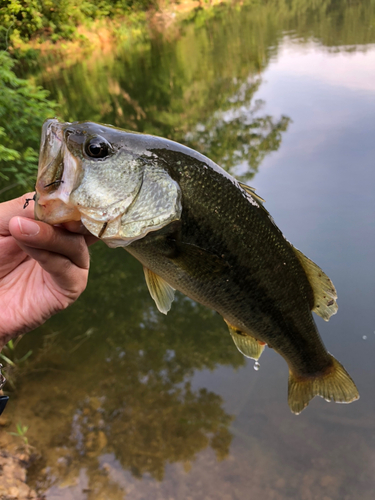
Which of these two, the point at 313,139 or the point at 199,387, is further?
the point at 313,139

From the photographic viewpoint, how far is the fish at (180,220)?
166 cm

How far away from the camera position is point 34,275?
2.31m

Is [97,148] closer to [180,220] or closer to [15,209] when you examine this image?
[180,220]

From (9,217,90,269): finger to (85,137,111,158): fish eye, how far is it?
0.38 m

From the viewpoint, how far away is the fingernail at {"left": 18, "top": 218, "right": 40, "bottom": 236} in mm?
1573

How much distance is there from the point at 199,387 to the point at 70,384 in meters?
1.72

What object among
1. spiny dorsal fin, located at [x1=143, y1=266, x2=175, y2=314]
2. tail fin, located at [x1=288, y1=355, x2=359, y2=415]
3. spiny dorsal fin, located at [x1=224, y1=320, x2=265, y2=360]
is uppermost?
spiny dorsal fin, located at [x1=143, y1=266, x2=175, y2=314]

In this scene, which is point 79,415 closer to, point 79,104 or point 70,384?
point 70,384

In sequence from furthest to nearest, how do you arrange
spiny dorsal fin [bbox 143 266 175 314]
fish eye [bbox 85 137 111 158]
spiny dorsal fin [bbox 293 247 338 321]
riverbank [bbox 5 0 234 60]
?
riverbank [bbox 5 0 234 60], spiny dorsal fin [bbox 293 247 338 321], spiny dorsal fin [bbox 143 266 175 314], fish eye [bbox 85 137 111 158]

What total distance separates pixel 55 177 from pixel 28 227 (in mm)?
243

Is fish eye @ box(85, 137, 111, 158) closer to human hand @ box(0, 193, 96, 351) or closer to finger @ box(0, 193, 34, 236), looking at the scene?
human hand @ box(0, 193, 96, 351)

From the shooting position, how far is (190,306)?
6324 millimetres

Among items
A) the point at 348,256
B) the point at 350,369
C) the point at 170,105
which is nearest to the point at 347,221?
the point at 348,256

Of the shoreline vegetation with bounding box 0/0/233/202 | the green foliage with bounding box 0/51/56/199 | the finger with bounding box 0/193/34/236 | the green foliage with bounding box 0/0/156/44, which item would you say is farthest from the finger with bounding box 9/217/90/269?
the green foliage with bounding box 0/0/156/44
